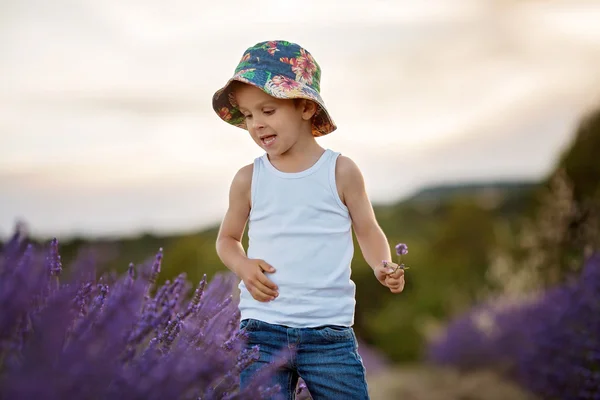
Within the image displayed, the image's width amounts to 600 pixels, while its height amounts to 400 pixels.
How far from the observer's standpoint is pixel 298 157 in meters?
2.78

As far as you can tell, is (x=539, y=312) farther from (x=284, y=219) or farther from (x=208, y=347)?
(x=208, y=347)

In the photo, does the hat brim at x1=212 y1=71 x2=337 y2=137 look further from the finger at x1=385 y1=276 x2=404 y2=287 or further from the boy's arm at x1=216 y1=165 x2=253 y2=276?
the finger at x1=385 y1=276 x2=404 y2=287

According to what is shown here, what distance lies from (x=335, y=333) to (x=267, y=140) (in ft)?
2.38

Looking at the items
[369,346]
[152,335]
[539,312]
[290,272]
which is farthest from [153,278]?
[369,346]

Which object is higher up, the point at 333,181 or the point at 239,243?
the point at 333,181

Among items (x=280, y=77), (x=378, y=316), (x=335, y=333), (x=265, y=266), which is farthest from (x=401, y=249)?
(x=378, y=316)

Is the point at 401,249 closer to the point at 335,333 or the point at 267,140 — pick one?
the point at 335,333

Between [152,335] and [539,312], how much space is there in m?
6.23

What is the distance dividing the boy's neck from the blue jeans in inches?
22.8

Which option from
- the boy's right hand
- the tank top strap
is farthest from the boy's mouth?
the boy's right hand

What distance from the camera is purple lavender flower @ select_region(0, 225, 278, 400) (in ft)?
4.44

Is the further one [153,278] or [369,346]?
[369,346]

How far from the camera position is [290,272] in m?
2.62

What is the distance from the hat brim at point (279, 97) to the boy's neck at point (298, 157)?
0.46 ft
